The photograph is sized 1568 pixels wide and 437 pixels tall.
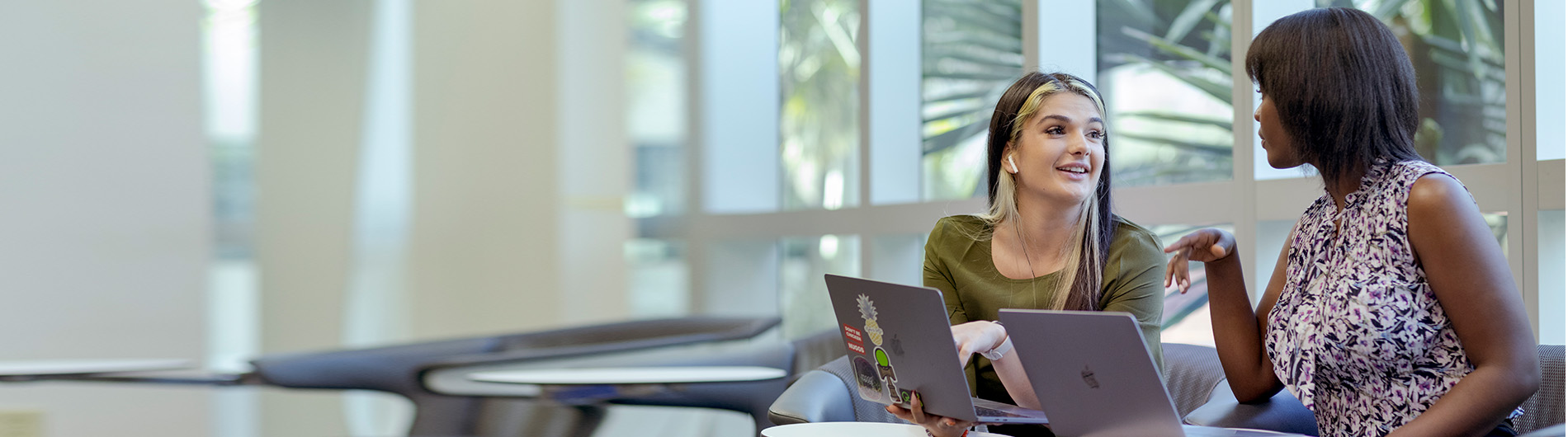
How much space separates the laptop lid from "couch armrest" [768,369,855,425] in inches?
21.0

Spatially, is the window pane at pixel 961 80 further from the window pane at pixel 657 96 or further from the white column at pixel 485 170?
the white column at pixel 485 170

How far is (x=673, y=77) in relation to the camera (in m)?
4.80

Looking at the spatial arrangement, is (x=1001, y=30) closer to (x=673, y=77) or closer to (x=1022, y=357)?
(x=673, y=77)

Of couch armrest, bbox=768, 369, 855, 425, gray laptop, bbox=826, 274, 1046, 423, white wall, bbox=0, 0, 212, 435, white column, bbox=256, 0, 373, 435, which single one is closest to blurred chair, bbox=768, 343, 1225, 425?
couch armrest, bbox=768, 369, 855, 425

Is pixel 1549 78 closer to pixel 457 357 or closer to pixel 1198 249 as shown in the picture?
pixel 1198 249

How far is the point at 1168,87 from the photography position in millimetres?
2777

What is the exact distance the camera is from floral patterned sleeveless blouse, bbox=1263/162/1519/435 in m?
1.31

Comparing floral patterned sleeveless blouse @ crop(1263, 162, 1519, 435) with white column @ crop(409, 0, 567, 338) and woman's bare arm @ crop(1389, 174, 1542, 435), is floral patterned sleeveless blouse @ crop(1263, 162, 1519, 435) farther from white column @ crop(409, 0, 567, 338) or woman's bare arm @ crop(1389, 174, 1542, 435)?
white column @ crop(409, 0, 567, 338)

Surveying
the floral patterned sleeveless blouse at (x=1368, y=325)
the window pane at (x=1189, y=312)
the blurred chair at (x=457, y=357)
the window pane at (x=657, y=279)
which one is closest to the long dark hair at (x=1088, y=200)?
the floral patterned sleeveless blouse at (x=1368, y=325)

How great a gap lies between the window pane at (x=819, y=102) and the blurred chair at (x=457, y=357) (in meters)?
0.69

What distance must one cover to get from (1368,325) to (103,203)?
13.6 ft

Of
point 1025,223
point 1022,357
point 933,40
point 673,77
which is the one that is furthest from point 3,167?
point 1022,357

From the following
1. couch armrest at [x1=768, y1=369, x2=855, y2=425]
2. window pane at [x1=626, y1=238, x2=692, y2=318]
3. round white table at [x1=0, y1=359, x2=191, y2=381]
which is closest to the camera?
couch armrest at [x1=768, y1=369, x2=855, y2=425]

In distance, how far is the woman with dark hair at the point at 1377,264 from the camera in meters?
1.25
